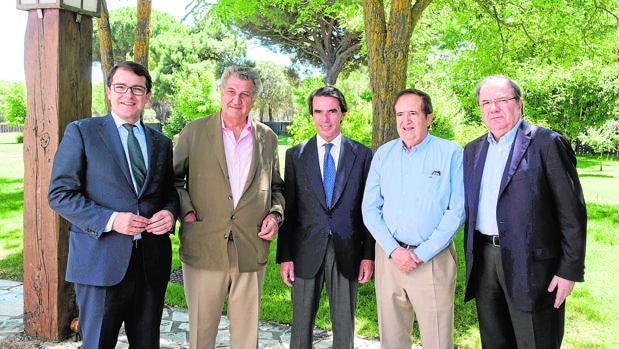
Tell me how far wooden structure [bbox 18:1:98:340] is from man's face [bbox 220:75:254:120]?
1530 millimetres

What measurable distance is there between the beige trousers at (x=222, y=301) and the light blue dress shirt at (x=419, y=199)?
908 mm

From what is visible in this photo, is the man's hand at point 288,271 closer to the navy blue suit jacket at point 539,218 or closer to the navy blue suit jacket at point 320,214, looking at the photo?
the navy blue suit jacket at point 320,214

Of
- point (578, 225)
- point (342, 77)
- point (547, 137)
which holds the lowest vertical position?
point (578, 225)

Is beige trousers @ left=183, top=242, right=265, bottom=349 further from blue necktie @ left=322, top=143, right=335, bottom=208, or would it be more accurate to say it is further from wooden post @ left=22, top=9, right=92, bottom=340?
wooden post @ left=22, top=9, right=92, bottom=340

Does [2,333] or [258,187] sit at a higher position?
[258,187]

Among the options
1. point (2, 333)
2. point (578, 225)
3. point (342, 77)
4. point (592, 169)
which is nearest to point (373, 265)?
point (578, 225)

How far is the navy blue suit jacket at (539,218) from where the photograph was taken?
273 cm

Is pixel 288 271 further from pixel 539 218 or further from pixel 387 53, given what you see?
pixel 387 53

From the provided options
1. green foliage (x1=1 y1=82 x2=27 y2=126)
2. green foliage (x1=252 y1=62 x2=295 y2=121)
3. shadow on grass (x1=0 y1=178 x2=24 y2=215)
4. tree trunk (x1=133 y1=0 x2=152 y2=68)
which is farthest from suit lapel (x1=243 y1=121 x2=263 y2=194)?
Answer: green foliage (x1=1 y1=82 x2=27 y2=126)

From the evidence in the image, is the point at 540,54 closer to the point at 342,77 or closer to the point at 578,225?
the point at 578,225

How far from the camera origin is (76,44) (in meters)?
4.04

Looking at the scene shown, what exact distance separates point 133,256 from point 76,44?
2087mm

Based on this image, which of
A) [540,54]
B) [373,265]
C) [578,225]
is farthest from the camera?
[540,54]

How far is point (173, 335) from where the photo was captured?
439 cm
